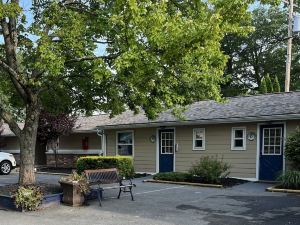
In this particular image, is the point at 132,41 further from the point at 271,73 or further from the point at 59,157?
the point at 271,73

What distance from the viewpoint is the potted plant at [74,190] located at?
11.0 metres

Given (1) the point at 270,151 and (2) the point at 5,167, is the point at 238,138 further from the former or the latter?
(2) the point at 5,167

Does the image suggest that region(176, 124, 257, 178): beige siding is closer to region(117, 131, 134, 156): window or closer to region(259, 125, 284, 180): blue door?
region(259, 125, 284, 180): blue door

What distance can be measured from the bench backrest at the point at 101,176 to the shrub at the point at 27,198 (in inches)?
60.4

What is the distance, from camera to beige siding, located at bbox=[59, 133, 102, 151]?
25492mm

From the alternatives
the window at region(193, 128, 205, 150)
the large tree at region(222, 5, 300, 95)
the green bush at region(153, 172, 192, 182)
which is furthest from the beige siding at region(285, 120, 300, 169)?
the large tree at region(222, 5, 300, 95)

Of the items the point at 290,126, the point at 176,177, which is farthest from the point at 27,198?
the point at 290,126

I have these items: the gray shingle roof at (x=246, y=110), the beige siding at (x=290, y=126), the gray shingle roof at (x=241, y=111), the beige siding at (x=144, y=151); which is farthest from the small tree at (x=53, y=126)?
A: the beige siding at (x=290, y=126)

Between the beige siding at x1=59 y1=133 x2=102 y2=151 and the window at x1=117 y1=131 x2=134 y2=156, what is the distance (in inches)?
130

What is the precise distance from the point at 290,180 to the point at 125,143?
997 cm

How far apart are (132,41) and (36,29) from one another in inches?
117

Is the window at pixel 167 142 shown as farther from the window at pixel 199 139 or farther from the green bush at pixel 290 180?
the green bush at pixel 290 180

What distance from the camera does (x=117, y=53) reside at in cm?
1054

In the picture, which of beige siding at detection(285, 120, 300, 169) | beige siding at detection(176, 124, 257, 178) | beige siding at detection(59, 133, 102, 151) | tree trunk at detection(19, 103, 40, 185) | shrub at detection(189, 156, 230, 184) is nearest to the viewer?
tree trunk at detection(19, 103, 40, 185)
